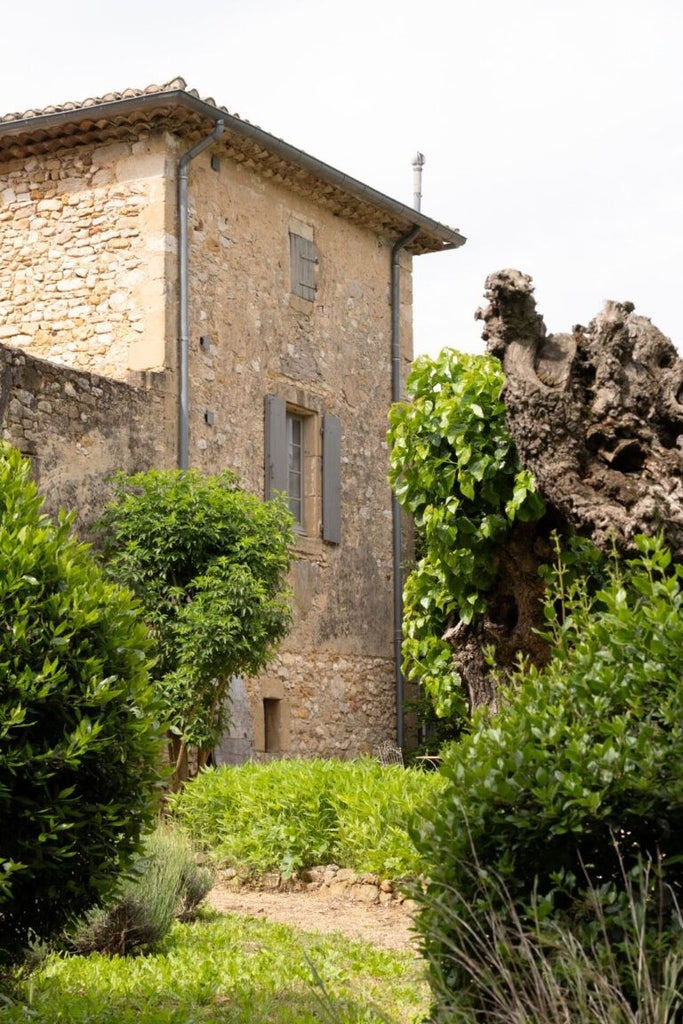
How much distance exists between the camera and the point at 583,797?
13.5ft

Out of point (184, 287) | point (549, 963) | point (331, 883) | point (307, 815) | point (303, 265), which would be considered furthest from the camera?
point (303, 265)

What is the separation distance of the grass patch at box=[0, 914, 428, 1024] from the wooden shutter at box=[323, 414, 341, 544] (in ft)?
26.4

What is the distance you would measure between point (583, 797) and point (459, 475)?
4.56 m

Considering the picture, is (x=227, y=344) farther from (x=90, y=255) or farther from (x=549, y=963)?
(x=549, y=963)

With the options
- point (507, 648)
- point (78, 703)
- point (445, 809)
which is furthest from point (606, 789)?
point (507, 648)

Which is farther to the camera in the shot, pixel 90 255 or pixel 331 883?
pixel 90 255

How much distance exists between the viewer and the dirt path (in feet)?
27.6

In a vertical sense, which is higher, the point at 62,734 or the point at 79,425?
the point at 79,425

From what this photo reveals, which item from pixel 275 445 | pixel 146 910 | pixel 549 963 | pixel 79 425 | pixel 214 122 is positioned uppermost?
pixel 214 122

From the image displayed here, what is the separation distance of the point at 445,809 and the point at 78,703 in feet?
4.94

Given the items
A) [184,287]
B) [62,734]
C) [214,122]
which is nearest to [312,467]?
[184,287]

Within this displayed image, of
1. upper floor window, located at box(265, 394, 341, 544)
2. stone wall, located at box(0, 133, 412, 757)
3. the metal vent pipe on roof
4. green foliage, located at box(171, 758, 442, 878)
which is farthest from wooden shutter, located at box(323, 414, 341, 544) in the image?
green foliage, located at box(171, 758, 442, 878)

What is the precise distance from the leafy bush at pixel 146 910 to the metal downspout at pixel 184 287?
579cm

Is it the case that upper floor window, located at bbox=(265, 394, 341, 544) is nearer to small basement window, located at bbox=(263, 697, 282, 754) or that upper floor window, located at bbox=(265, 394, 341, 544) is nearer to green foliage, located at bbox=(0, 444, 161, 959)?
small basement window, located at bbox=(263, 697, 282, 754)
